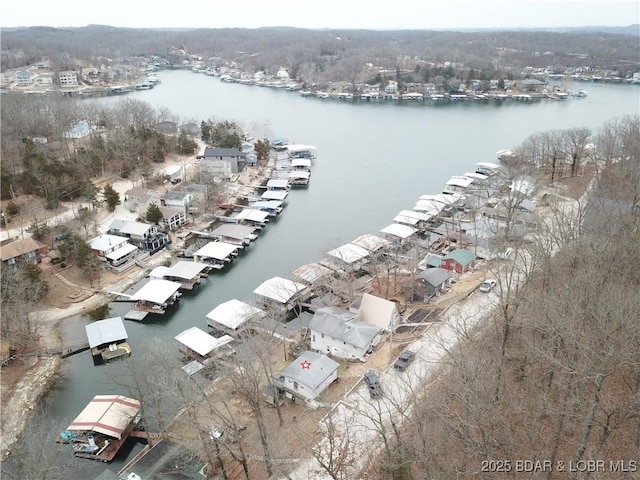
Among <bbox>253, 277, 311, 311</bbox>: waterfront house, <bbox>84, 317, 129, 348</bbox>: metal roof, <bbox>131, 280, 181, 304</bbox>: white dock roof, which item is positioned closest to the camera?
<bbox>84, 317, 129, 348</bbox>: metal roof

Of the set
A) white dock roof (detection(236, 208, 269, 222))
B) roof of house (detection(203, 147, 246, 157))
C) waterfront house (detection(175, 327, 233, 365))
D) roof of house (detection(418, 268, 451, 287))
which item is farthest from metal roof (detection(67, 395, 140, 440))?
roof of house (detection(203, 147, 246, 157))

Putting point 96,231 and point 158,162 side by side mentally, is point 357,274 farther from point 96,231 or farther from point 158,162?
point 158,162

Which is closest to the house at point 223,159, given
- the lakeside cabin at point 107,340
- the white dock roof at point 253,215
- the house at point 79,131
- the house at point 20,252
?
the white dock roof at point 253,215

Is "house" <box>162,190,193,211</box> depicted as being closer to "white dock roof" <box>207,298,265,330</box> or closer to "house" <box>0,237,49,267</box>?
"house" <box>0,237,49,267</box>

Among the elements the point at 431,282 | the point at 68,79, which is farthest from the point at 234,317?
the point at 68,79

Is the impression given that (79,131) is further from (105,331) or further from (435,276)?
(435,276)

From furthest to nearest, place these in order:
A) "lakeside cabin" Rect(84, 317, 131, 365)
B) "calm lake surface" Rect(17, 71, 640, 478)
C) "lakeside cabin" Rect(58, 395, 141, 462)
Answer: "calm lake surface" Rect(17, 71, 640, 478)
"lakeside cabin" Rect(84, 317, 131, 365)
"lakeside cabin" Rect(58, 395, 141, 462)

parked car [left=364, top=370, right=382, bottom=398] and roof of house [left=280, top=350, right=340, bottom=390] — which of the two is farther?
roof of house [left=280, top=350, right=340, bottom=390]
